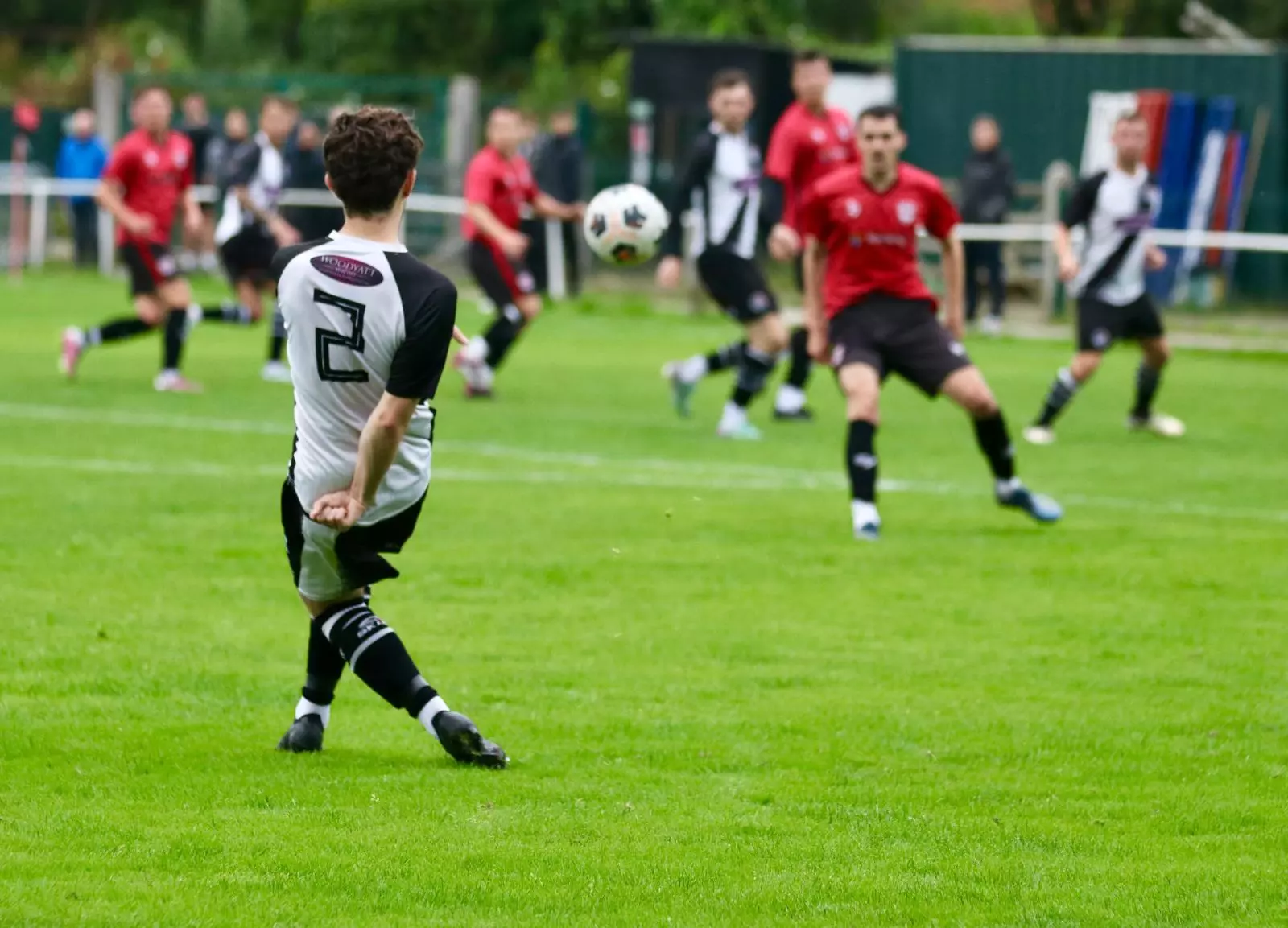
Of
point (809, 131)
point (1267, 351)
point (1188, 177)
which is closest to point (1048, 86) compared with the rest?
point (1188, 177)

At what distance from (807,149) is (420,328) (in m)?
9.41

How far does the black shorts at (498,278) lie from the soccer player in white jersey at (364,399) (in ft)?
34.3

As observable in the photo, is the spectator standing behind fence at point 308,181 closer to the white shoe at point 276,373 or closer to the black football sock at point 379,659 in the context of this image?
the white shoe at point 276,373

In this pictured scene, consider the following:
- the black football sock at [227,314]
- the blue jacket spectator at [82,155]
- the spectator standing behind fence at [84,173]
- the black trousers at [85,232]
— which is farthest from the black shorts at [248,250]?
the black trousers at [85,232]

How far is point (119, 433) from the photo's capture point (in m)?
13.9

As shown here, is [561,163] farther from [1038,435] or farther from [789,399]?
[1038,435]

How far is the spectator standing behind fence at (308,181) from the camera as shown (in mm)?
24188

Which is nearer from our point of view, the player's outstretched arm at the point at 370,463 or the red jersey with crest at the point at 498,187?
the player's outstretched arm at the point at 370,463

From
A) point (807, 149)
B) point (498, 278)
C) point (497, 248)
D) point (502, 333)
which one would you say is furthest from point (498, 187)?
point (807, 149)

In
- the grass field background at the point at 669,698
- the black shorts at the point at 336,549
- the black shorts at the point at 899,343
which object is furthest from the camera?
the black shorts at the point at 899,343

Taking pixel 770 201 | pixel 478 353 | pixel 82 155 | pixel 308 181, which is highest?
pixel 770 201

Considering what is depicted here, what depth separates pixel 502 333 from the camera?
642 inches

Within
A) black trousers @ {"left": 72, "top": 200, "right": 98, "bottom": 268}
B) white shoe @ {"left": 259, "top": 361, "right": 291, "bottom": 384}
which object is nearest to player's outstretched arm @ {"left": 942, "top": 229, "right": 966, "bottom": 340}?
white shoe @ {"left": 259, "top": 361, "right": 291, "bottom": 384}

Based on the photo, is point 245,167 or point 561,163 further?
point 561,163
